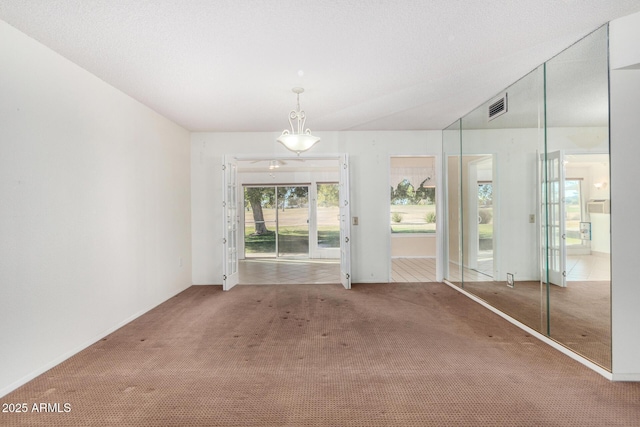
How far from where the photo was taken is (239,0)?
1977mm

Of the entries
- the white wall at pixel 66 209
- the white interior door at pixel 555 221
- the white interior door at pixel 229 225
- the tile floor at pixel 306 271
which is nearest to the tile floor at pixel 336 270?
the tile floor at pixel 306 271

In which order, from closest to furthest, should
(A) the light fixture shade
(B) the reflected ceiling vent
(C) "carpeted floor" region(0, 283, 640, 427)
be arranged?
1. (C) "carpeted floor" region(0, 283, 640, 427)
2. (A) the light fixture shade
3. (B) the reflected ceiling vent

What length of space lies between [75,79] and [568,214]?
14.6 feet

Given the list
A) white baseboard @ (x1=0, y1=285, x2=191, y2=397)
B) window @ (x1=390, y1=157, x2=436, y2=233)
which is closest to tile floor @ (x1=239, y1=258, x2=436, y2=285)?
window @ (x1=390, y1=157, x2=436, y2=233)

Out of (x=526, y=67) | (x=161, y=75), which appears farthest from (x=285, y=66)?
(x=526, y=67)

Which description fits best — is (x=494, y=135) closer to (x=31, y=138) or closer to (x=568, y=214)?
(x=568, y=214)

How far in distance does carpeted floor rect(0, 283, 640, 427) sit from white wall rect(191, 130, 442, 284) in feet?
5.51

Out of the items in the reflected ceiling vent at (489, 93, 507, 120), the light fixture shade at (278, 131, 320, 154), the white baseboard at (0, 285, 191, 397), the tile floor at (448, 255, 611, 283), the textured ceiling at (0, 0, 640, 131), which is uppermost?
the textured ceiling at (0, 0, 640, 131)

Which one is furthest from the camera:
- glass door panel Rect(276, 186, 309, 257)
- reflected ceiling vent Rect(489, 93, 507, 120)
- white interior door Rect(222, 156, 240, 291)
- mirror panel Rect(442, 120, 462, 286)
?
glass door panel Rect(276, 186, 309, 257)

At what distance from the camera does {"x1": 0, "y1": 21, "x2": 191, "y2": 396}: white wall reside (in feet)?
7.30

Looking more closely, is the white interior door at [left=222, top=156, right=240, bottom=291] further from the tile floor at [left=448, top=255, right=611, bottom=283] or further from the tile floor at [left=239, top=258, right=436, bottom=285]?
the tile floor at [left=448, top=255, right=611, bottom=283]

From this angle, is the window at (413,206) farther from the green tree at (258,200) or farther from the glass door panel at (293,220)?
the green tree at (258,200)

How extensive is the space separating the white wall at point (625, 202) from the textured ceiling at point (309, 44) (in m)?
0.35

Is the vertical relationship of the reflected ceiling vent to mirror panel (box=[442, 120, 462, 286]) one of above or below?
above
